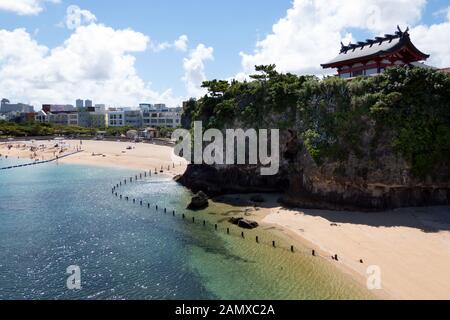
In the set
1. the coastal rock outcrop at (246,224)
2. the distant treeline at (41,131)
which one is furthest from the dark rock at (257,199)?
the distant treeline at (41,131)

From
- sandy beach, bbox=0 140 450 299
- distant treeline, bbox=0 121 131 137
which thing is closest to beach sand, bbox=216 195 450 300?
sandy beach, bbox=0 140 450 299

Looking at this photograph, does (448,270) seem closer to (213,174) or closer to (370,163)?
(370,163)

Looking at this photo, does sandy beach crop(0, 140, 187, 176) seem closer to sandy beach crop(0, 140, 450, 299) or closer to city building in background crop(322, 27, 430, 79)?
city building in background crop(322, 27, 430, 79)

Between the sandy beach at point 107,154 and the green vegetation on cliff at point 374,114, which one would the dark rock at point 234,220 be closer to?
the green vegetation on cliff at point 374,114

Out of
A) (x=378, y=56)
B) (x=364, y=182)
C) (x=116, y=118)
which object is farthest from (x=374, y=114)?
(x=116, y=118)

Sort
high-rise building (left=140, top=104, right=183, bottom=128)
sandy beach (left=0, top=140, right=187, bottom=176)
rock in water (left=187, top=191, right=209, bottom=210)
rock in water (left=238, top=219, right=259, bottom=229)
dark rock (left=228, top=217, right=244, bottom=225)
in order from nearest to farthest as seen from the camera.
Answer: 1. rock in water (left=238, top=219, right=259, bottom=229)
2. dark rock (left=228, top=217, right=244, bottom=225)
3. rock in water (left=187, top=191, right=209, bottom=210)
4. sandy beach (left=0, top=140, right=187, bottom=176)
5. high-rise building (left=140, top=104, right=183, bottom=128)

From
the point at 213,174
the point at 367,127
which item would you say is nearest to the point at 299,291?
the point at 367,127

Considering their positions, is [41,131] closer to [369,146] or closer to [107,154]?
[107,154]
